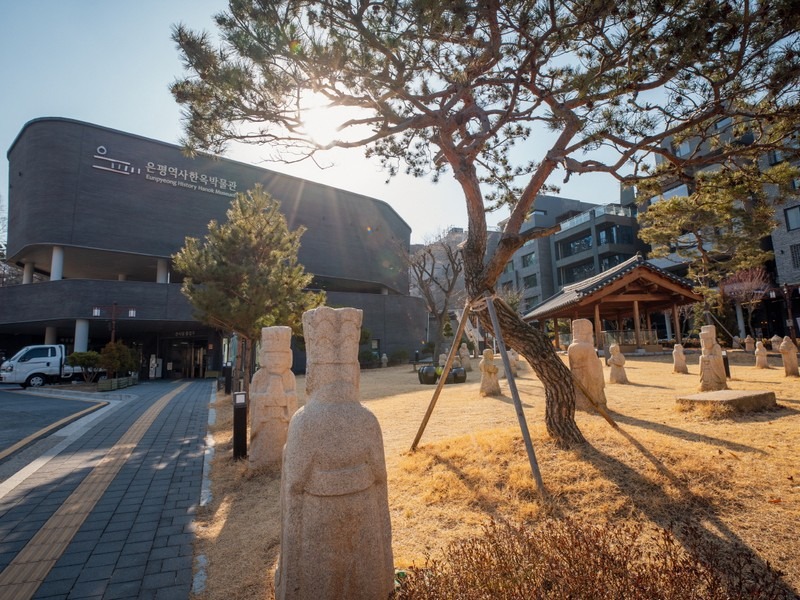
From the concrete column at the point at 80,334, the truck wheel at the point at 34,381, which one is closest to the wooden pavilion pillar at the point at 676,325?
the concrete column at the point at 80,334

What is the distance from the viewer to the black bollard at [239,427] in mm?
6797

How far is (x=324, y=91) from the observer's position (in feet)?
18.9

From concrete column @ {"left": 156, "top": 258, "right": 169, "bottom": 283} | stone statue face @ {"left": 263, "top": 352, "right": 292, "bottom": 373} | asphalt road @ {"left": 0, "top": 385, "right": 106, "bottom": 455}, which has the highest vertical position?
concrete column @ {"left": 156, "top": 258, "right": 169, "bottom": 283}

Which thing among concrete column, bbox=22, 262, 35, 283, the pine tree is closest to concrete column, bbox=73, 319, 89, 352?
concrete column, bbox=22, 262, 35, 283

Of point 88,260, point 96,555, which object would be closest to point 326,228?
point 88,260

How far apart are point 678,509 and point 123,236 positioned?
29344 mm

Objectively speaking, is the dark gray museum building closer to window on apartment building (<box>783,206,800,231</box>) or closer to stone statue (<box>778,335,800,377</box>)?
stone statue (<box>778,335,800,377</box>)

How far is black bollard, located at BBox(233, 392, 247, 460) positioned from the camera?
6.80 meters

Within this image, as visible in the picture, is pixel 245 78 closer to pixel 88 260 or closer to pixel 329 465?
pixel 329 465

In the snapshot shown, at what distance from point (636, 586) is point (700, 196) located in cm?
633

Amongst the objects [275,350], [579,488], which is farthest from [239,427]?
[579,488]

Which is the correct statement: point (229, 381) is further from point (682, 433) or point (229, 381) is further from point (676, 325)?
point (676, 325)

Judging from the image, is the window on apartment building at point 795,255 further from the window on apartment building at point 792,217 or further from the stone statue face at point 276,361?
the stone statue face at point 276,361

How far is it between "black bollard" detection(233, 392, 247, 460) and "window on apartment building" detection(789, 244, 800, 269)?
33396 mm
